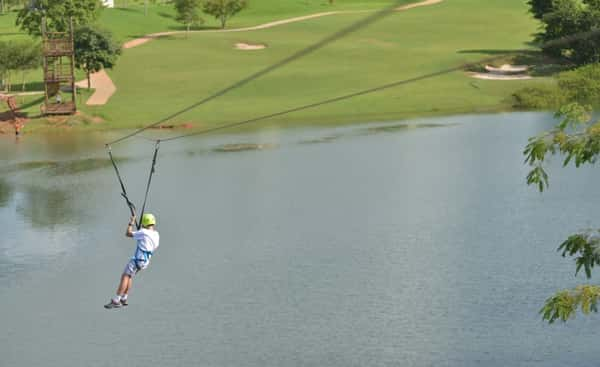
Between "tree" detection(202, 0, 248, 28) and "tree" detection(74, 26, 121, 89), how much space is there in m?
36.4

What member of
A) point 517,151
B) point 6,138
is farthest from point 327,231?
point 6,138

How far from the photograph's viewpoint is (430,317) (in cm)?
3086

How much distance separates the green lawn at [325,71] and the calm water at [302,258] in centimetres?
1245

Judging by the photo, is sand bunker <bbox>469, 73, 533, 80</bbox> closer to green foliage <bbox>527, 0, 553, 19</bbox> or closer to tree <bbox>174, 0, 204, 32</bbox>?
green foliage <bbox>527, 0, 553, 19</bbox>

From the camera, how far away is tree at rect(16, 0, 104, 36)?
80.4 metres

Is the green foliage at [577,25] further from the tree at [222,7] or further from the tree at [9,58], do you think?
the tree at [222,7]

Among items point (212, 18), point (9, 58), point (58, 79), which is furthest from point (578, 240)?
point (212, 18)

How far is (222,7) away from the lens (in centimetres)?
11438

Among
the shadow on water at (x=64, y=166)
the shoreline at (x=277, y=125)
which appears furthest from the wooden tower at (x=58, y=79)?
the shadow on water at (x=64, y=166)

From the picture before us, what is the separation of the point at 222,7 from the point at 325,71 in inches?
1294

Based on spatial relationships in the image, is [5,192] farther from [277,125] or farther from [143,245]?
[143,245]

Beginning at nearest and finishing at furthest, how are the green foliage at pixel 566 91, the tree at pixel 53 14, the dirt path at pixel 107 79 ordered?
the green foliage at pixel 566 91
the dirt path at pixel 107 79
the tree at pixel 53 14

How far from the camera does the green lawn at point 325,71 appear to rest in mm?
73188

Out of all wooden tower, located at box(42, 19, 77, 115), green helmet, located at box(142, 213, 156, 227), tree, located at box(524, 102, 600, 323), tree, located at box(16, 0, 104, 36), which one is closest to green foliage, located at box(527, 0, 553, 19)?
tree, located at box(16, 0, 104, 36)
